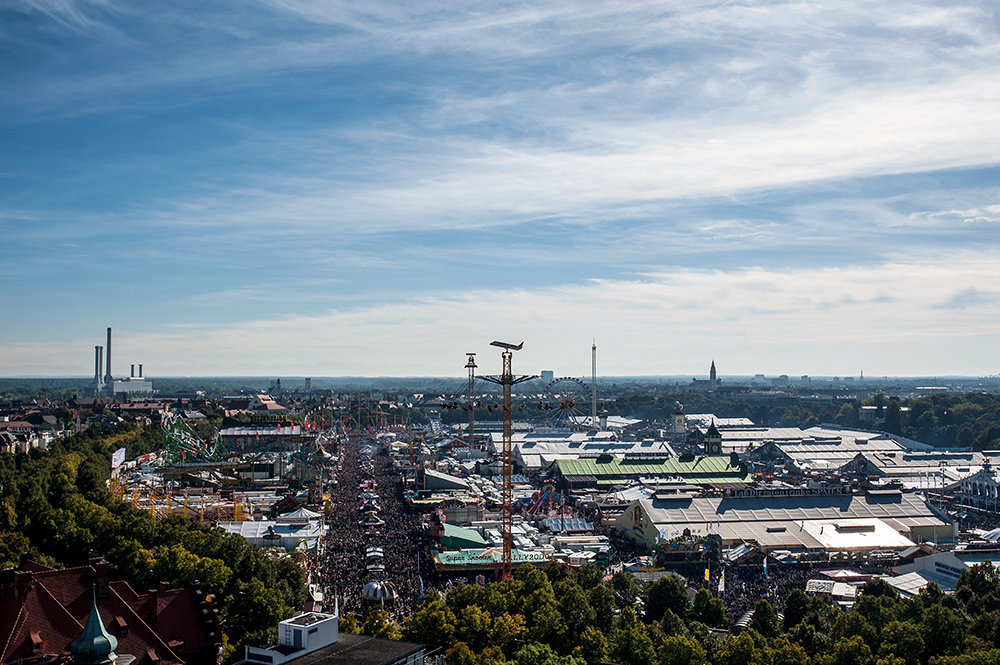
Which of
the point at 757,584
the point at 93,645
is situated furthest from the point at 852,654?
the point at 93,645

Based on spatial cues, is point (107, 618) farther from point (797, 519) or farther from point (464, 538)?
point (797, 519)

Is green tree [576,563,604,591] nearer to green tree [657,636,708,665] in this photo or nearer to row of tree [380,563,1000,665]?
row of tree [380,563,1000,665]

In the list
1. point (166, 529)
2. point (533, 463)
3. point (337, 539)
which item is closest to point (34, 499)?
point (166, 529)

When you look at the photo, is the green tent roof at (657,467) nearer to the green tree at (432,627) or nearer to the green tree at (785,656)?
the green tree at (785,656)

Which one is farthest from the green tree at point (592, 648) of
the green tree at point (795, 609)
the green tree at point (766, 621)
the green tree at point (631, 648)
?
the green tree at point (795, 609)

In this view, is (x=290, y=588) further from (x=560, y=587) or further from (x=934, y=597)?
(x=934, y=597)
